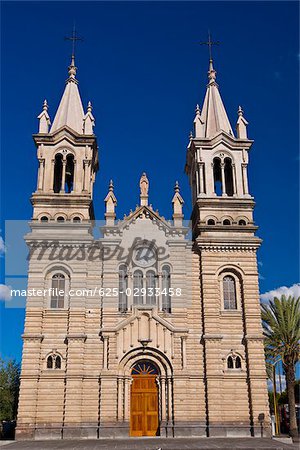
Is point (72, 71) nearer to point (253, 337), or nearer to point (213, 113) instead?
point (213, 113)

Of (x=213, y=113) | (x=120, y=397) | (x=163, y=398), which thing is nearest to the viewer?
(x=120, y=397)

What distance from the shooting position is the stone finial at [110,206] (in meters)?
32.2

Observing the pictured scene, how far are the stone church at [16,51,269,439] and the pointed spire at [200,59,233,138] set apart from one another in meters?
1.39

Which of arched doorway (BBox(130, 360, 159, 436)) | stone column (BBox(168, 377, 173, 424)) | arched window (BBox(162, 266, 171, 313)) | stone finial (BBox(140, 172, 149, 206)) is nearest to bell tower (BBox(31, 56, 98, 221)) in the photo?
stone finial (BBox(140, 172, 149, 206))

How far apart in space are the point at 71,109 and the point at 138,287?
15.0 metres

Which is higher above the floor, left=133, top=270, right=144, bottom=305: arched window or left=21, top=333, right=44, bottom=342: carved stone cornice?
left=133, top=270, right=144, bottom=305: arched window

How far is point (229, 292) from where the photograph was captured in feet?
102

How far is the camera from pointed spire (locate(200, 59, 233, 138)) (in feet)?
118

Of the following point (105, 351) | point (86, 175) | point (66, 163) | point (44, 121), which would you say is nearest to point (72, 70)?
point (44, 121)

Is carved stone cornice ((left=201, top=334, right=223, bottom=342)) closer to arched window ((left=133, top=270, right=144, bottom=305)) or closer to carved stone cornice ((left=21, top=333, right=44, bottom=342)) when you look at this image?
arched window ((left=133, top=270, right=144, bottom=305))

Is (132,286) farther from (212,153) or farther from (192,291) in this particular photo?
(212,153)

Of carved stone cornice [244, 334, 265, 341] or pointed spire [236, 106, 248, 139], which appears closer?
carved stone cornice [244, 334, 265, 341]

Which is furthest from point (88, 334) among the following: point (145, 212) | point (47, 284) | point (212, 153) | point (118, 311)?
point (212, 153)

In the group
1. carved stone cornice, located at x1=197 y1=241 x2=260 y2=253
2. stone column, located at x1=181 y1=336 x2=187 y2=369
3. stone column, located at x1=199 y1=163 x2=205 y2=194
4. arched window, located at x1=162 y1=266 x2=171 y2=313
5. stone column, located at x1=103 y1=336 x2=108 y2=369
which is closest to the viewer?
stone column, located at x1=103 y1=336 x2=108 y2=369
